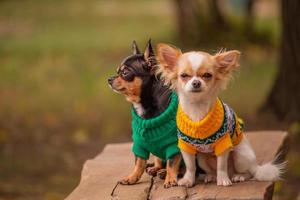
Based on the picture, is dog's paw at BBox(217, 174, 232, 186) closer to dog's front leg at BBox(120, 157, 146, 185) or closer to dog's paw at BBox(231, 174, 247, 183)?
dog's paw at BBox(231, 174, 247, 183)

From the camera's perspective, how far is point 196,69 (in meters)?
4.89

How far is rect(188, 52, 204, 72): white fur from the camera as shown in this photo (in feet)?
16.1

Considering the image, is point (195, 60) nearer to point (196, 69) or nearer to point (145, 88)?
point (196, 69)

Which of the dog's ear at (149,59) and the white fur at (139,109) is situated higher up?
the dog's ear at (149,59)

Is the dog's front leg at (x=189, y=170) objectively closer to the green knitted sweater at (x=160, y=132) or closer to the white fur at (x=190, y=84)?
the green knitted sweater at (x=160, y=132)

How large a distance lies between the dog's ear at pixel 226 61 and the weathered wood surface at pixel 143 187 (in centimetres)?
88

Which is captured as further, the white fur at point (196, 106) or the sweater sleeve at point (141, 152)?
the sweater sleeve at point (141, 152)

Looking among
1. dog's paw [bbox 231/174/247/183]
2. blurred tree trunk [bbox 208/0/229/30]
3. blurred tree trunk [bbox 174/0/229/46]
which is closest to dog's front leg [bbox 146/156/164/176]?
dog's paw [bbox 231/174/247/183]

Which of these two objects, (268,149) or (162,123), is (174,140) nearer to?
(162,123)

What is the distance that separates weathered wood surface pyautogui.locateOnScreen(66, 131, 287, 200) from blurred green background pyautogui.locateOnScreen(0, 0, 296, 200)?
1.59m

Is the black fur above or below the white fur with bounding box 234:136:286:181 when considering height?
above

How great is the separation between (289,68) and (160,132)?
4306 mm

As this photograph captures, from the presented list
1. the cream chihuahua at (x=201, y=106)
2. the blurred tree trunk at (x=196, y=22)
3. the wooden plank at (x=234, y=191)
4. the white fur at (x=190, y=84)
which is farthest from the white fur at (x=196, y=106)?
the blurred tree trunk at (x=196, y=22)

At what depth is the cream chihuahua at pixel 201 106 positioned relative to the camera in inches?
194
